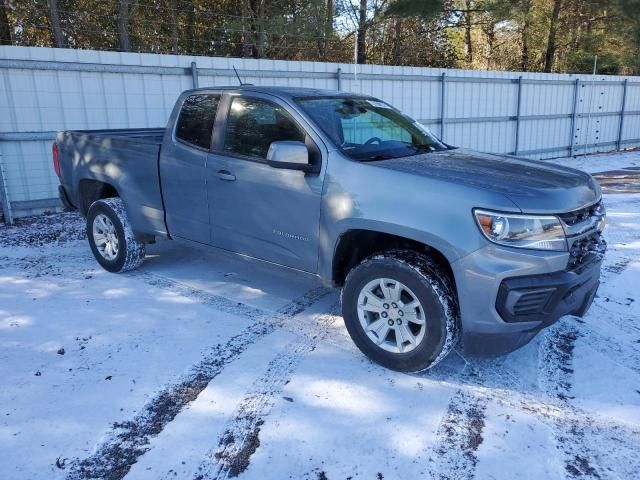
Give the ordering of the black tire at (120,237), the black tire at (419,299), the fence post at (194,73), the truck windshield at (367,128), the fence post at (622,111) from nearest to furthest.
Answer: the black tire at (419,299), the truck windshield at (367,128), the black tire at (120,237), the fence post at (194,73), the fence post at (622,111)

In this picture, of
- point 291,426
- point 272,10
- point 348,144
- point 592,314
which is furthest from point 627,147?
point 291,426

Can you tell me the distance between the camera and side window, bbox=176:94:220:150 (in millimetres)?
4660

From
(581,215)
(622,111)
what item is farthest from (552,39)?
(581,215)

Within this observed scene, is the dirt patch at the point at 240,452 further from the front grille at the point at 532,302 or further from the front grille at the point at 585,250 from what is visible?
the front grille at the point at 585,250

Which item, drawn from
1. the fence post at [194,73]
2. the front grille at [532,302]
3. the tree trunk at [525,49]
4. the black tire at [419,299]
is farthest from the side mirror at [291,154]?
the tree trunk at [525,49]

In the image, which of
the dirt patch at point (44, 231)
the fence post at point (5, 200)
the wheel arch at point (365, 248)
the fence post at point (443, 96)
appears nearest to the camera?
the wheel arch at point (365, 248)

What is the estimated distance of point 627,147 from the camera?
18562 mm

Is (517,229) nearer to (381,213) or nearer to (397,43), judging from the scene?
(381,213)

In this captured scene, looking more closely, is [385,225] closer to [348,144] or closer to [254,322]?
[348,144]

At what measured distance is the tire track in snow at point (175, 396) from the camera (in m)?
2.76

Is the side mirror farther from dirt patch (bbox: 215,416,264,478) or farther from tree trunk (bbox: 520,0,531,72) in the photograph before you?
tree trunk (bbox: 520,0,531,72)

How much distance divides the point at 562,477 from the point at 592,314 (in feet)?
7.37

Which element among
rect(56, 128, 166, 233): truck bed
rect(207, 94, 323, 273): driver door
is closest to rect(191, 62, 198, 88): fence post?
rect(56, 128, 166, 233): truck bed

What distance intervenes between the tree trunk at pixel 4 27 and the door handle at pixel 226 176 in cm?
1374
